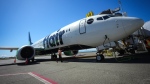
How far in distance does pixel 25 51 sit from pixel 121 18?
11656 millimetres

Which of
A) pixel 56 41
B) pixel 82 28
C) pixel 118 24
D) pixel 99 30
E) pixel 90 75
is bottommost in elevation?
pixel 90 75

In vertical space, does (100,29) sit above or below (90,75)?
above

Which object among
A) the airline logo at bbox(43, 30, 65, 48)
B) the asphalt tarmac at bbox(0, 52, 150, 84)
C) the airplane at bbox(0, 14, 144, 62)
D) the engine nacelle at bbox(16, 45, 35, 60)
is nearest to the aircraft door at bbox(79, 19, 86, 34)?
the airplane at bbox(0, 14, 144, 62)

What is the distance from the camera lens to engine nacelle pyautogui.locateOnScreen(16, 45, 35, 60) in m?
12.8

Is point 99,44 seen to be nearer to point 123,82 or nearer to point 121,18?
point 121,18

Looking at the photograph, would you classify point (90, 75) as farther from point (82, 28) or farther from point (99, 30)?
point (82, 28)

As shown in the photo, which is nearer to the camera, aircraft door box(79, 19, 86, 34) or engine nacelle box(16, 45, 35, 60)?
aircraft door box(79, 19, 86, 34)

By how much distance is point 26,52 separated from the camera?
1368 centimetres

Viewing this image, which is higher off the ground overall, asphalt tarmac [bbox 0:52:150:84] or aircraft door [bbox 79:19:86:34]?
aircraft door [bbox 79:19:86:34]

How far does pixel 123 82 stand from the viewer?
3.04 m

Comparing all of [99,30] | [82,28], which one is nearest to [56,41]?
[82,28]

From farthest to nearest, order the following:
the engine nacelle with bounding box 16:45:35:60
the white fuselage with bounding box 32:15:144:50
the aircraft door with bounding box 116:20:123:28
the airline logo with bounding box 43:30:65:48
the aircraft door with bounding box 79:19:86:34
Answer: the engine nacelle with bounding box 16:45:35:60
the airline logo with bounding box 43:30:65:48
the aircraft door with bounding box 79:19:86:34
the aircraft door with bounding box 116:20:123:28
the white fuselage with bounding box 32:15:144:50

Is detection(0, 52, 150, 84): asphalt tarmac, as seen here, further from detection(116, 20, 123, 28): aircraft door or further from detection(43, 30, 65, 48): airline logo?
detection(43, 30, 65, 48): airline logo

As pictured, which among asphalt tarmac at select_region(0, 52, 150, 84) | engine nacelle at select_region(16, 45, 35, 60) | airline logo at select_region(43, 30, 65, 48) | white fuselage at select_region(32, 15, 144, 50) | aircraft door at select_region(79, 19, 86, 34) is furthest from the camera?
engine nacelle at select_region(16, 45, 35, 60)
